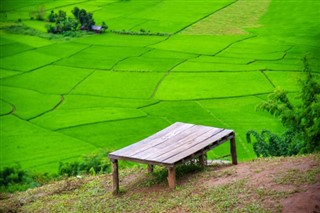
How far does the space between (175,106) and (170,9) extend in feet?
53.4

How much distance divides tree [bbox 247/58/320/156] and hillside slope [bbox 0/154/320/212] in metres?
1.45

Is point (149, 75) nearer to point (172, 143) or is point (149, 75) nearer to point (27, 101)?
point (27, 101)

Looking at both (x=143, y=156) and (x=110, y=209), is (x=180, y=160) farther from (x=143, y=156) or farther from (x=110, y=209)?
(x=110, y=209)

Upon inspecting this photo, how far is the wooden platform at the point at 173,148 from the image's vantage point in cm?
827

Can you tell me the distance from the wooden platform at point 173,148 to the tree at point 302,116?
1558 millimetres

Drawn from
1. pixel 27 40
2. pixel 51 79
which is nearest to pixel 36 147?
pixel 51 79

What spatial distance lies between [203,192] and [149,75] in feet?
69.6

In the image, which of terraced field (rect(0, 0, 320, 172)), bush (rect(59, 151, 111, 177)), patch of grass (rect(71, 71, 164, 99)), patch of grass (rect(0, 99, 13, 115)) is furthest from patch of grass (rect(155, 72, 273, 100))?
bush (rect(59, 151, 111, 177))

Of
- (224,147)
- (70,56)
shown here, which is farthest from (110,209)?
(70,56)

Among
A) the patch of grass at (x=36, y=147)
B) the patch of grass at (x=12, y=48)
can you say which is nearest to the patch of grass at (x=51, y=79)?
the patch of grass at (x=12, y=48)

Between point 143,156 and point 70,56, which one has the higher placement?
point 143,156

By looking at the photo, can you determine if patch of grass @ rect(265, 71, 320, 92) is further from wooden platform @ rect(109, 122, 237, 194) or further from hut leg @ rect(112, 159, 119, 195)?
hut leg @ rect(112, 159, 119, 195)

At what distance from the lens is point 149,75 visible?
95.1 ft

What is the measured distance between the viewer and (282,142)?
1145cm
